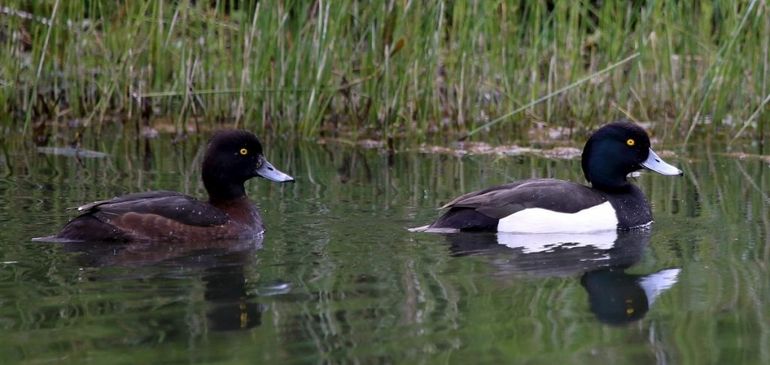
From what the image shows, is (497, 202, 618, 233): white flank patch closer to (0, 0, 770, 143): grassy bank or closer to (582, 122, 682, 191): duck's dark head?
(582, 122, 682, 191): duck's dark head

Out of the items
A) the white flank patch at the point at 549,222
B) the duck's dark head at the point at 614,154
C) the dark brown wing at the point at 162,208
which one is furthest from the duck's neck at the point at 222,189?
the duck's dark head at the point at 614,154

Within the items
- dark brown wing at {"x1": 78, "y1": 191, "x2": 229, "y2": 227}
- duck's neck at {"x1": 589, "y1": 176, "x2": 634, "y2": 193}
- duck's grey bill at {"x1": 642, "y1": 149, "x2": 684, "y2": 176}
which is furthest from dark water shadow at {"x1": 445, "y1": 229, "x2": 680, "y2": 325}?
dark brown wing at {"x1": 78, "y1": 191, "x2": 229, "y2": 227}

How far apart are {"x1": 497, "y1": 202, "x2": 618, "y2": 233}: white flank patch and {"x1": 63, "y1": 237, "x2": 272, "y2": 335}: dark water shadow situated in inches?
62.0

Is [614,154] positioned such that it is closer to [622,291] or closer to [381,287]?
[622,291]

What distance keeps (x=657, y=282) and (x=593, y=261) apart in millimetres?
771

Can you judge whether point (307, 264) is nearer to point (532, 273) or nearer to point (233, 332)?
point (532, 273)

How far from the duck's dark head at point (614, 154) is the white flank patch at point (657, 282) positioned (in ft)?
7.60

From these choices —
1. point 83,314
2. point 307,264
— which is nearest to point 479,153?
point 307,264

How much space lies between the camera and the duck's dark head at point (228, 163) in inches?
351

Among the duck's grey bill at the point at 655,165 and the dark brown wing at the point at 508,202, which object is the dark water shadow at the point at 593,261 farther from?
the duck's grey bill at the point at 655,165

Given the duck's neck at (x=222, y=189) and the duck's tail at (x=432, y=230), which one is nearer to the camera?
the duck's tail at (x=432, y=230)

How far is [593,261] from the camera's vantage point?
7605 mm

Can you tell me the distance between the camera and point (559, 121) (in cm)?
1355

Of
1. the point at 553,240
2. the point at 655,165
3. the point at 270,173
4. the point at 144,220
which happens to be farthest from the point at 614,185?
the point at 144,220
